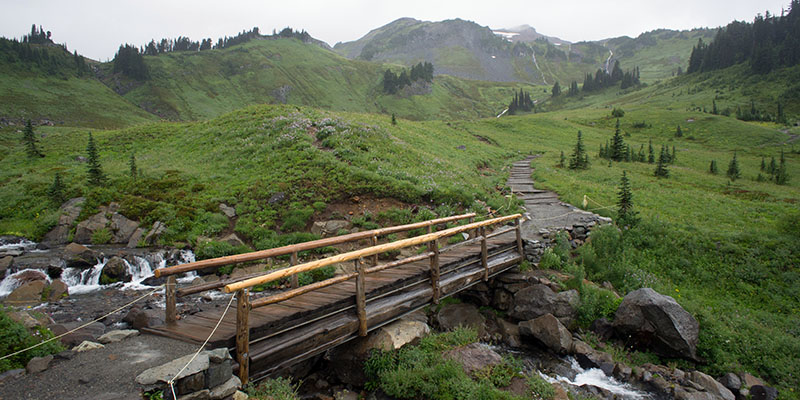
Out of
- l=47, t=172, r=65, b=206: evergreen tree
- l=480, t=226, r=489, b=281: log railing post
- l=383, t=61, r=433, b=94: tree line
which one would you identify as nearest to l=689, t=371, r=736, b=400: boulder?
l=480, t=226, r=489, b=281: log railing post

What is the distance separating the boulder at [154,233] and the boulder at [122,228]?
96cm

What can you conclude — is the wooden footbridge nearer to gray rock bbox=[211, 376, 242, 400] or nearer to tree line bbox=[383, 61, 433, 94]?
gray rock bbox=[211, 376, 242, 400]

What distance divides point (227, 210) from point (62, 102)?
283ft

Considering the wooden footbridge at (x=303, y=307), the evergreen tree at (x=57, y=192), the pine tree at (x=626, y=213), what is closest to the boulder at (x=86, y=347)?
the wooden footbridge at (x=303, y=307)

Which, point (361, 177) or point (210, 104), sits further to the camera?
point (210, 104)

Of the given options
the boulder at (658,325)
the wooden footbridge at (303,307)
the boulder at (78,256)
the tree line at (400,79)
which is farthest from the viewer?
the tree line at (400,79)

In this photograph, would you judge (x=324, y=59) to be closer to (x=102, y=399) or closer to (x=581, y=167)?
(x=581, y=167)

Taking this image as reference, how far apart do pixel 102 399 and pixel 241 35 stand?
23429 cm

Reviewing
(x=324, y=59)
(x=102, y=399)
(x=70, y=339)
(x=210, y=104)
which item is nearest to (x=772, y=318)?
(x=102, y=399)

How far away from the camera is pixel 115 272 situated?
46.2ft

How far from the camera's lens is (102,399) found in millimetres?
4484

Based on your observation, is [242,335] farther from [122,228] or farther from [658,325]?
[122,228]

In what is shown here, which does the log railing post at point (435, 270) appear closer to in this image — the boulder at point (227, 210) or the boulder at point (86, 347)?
the boulder at point (86, 347)

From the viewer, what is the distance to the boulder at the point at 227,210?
754 inches
